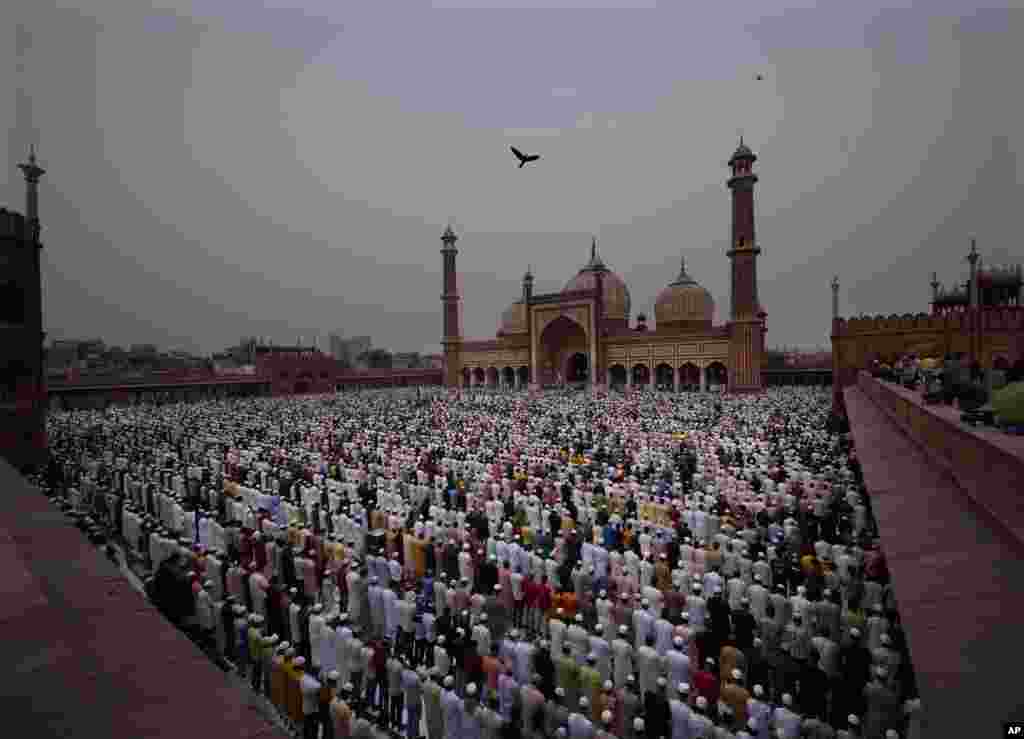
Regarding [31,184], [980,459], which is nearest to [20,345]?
[31,184]

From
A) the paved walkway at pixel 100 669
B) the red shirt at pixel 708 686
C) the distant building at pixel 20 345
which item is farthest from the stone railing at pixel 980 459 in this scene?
the distant building at pixel 20 345

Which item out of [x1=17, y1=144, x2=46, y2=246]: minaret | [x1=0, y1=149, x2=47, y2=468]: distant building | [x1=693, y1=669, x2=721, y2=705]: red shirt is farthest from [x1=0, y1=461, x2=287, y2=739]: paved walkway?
[x1=17, y1=144, x2=46, y2=246]: minaret

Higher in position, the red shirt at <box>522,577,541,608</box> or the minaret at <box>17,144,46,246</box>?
the minaret at <box>17,144,46,246</box>

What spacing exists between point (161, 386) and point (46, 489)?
85.8 feet

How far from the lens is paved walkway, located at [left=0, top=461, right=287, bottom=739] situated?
1.81 meters

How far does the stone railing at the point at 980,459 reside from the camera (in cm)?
374

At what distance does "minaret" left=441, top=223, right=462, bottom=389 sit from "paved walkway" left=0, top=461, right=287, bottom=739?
42362 mm

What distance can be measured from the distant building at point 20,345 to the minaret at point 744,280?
95.3 ft

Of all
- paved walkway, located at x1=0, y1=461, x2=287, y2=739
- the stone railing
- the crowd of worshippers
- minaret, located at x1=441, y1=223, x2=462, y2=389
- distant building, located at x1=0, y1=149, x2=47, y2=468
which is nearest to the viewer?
paved walkway, located at x1=0, y1=461, x2=287, y2=739

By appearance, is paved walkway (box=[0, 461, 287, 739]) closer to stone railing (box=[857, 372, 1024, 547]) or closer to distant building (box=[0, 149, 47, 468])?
stone railing (box=[857, 372, 1024, 547])

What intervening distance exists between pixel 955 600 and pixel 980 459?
1982 mm

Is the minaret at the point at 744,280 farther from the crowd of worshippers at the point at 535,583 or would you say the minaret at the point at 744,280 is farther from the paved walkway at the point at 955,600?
the paved walkway at the point at 955,600

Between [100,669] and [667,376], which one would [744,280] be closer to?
[667,376]

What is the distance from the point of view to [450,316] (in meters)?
46.1
